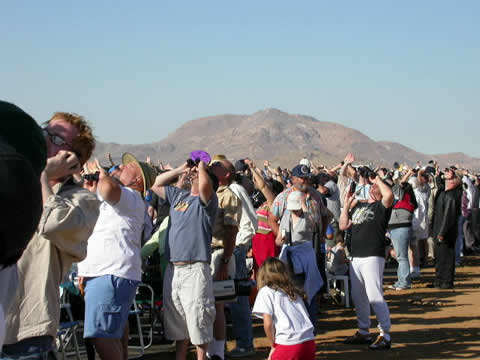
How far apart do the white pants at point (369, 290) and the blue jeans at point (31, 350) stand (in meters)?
5.57

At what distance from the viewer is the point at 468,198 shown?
1881 centimetres

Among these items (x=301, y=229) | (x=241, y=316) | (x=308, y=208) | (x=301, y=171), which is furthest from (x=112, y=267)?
(x=301, y=171)

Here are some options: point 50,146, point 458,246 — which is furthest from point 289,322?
point 458,246

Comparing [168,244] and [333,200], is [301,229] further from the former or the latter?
[333,200]

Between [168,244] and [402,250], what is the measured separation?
793cm

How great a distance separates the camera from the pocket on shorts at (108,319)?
4879mm

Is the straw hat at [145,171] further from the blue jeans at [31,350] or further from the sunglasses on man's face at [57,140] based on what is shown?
the blue jeans at [31,350]

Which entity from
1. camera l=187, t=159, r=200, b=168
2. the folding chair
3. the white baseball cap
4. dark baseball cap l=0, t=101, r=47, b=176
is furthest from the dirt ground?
dark baseball cap l=0, t=101, r=47, b=176

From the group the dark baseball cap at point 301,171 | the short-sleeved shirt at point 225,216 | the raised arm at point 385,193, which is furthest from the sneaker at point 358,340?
the short-sleeved shirt at point 225,216

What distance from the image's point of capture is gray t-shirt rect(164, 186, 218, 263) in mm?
6156

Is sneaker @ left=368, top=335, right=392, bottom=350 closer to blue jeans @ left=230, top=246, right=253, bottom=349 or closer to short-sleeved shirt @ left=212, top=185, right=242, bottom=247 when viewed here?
blue jeans @ left=230, top=246, right=253, bottom=349

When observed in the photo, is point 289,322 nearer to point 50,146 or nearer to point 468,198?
point 50,146

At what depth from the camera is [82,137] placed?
11.7ft

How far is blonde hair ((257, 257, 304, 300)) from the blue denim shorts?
1.22m
